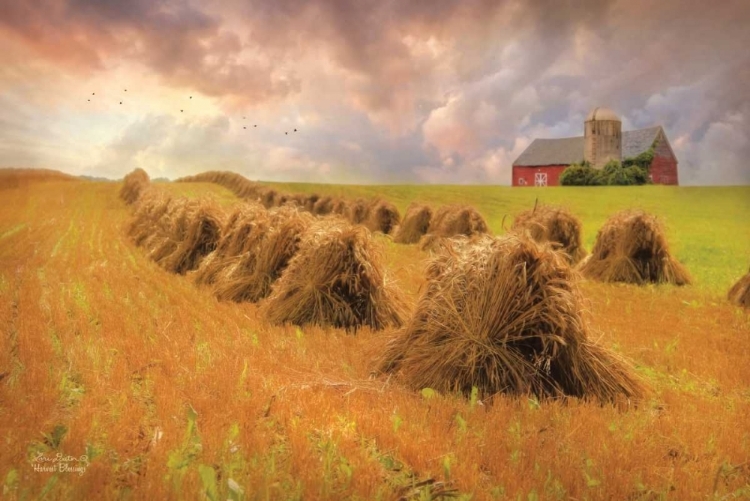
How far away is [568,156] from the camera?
67.1 metres

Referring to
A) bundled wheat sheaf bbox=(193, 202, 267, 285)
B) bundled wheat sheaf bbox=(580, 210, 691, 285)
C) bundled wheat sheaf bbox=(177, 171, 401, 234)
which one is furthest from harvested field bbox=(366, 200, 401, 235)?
bundled wheat sheaf bbox=(193, 202, 267, 285)

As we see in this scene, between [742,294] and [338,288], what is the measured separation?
6922 mm

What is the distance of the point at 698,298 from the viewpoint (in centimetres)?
1068

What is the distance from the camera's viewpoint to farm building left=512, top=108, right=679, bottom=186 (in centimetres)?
6184

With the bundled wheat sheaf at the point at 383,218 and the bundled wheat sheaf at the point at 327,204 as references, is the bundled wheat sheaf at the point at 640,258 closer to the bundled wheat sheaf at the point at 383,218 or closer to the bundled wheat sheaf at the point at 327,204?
the bundled wheat sheaf at the point at 327,204

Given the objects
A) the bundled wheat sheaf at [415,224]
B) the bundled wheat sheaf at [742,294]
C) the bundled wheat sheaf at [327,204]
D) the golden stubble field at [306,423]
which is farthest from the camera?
the bundled wheat sheaf at [327,204]

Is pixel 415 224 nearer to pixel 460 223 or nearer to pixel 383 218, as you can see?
pixel 460 223

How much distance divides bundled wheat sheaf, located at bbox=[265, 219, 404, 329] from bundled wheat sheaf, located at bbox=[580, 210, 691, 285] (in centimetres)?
653

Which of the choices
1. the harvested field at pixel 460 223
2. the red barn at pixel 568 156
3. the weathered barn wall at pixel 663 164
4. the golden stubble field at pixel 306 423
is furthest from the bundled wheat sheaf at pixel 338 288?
the red barn at pixel 568 156

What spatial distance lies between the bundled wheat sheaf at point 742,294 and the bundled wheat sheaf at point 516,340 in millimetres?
6062

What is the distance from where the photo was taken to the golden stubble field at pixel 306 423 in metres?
3.34

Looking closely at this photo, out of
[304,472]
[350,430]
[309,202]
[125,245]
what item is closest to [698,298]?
[350,430]

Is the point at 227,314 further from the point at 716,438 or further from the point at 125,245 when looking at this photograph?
the point at 125,245

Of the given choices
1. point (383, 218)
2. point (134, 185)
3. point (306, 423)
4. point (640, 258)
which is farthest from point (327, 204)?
point (306, 423)
